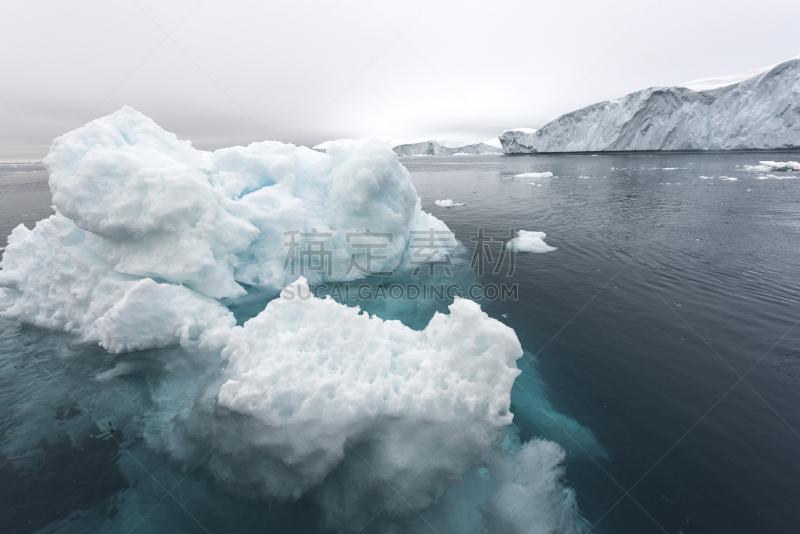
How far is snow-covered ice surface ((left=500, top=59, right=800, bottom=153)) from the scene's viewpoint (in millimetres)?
47719

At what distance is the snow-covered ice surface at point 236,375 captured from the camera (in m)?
4.64

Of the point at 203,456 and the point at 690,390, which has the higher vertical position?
the point at 203,456

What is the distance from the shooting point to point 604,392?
21.3 ft

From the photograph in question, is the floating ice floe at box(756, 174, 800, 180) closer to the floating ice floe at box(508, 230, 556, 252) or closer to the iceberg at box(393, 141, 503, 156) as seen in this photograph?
the floating ice floe at box(508, 230, 556, 252)

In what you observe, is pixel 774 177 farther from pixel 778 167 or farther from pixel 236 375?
pixel 236 375

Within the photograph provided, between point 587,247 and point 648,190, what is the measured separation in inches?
804

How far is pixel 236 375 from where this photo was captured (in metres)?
5.41

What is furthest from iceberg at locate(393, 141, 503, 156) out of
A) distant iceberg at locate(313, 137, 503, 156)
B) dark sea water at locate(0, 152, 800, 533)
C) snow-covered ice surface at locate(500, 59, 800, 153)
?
dark sea water at locate(0, 152, 800, 533)

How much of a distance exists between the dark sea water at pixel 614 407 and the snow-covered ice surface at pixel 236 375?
121 millimetres

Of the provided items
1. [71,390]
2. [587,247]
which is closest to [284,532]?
[71,390]

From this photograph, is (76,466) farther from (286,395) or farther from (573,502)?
(573,502)

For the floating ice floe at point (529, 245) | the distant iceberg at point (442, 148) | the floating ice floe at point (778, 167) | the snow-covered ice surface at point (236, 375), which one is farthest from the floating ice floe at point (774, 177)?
the distant iceberg at point (442, 148)

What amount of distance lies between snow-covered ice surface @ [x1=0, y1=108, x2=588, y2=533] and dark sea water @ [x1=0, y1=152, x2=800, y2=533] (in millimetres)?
121

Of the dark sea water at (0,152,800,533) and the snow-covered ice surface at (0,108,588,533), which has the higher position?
the snow-covered ice surface at (0,108,588,533)
